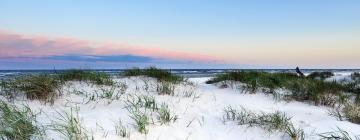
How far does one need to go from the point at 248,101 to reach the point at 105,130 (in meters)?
3.86

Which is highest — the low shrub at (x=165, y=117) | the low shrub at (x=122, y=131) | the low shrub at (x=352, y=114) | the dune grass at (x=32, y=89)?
the dune grass at (x=32, y=89)

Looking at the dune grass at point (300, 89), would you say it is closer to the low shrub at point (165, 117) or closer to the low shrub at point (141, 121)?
the low shrub at point (165, 117)

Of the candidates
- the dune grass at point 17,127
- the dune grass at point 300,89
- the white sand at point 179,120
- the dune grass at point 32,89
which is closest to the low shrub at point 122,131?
the white sand at point 179,120

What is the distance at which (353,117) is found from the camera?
20.5 feet

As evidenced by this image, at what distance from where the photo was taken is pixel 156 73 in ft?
28.6

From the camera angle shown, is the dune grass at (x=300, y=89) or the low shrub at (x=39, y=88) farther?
the dune grass at (x=300, y=89)

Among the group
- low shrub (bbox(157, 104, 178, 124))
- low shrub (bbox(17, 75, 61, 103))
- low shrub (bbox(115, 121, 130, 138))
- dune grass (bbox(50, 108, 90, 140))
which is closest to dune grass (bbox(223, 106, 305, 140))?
low shrub (bbox(157, 104, 178, 124))

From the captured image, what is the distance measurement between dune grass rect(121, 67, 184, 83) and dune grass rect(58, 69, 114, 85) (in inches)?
43.7

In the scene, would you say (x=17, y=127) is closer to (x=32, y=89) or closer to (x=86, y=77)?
(x=32, y=89)

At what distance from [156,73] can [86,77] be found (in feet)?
5.63

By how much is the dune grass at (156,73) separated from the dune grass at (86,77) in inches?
43.7

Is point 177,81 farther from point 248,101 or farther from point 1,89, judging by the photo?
point 1,89

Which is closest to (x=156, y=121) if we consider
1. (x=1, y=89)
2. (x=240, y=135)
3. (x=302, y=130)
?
(x=240, y=135)

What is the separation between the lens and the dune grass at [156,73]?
8.51m
